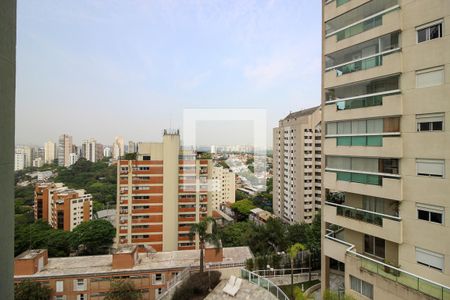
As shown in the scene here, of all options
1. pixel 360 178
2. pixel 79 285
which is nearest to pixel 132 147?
pixel 79 285

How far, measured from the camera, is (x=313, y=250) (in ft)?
29.3

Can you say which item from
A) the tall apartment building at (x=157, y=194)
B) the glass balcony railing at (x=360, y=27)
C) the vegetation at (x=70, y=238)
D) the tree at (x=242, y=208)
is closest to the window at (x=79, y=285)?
the tall apartment building at (x=157, y=194)

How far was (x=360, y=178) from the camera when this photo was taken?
4.86m

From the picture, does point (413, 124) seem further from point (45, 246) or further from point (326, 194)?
point (45, 246)

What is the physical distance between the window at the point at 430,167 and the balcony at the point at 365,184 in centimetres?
36

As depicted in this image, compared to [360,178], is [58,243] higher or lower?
lower

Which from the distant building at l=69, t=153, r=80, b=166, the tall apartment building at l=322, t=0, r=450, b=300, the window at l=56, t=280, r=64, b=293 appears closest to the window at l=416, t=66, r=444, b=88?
the tall apartment building at l=322, t=0, r=450, b=300

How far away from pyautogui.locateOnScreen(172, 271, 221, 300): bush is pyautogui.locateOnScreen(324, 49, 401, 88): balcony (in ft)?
18.9

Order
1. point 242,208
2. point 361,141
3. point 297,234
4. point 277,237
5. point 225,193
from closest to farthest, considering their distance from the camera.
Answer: point 361,141, point 277,237, point 297,234, point 242,208, point 225,193

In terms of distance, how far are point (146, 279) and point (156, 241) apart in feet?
16.8

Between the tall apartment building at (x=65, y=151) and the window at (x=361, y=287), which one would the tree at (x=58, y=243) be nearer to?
the tall apartment building at (x=65, y=151)

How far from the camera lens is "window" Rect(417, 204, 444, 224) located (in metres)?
3.75

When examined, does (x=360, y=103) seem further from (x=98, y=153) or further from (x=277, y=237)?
(x=98, y=153)

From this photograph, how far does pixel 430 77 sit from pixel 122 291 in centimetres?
888
